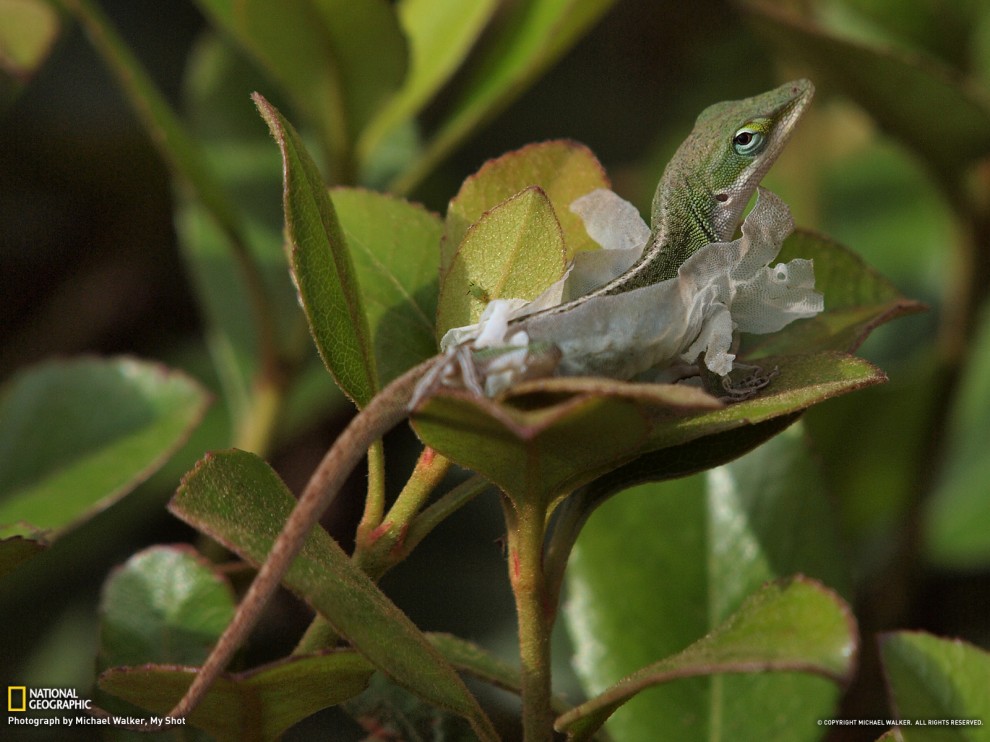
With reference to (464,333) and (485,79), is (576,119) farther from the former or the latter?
(464,333)

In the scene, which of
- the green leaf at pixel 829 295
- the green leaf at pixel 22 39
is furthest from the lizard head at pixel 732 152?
the green leaf at pixel 22 39

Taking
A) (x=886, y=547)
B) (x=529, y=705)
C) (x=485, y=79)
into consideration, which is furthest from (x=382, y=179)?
(x=529, y=705)

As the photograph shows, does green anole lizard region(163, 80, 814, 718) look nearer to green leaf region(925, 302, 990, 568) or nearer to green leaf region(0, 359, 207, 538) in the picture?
green leaf region(0, 359, 207, 538)

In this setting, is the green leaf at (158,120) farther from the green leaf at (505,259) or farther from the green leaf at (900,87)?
the green leaf at (900,87)

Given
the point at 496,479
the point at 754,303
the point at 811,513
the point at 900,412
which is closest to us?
the point at 496,479

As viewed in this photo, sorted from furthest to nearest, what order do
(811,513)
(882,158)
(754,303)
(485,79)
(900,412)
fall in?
(882,158) < (900,412) < (485,79) < (811,513) < (754,303)
